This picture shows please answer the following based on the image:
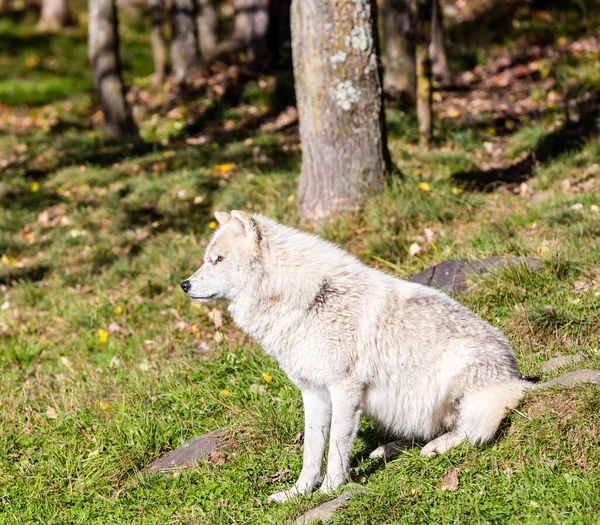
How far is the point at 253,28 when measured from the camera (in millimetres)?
14070

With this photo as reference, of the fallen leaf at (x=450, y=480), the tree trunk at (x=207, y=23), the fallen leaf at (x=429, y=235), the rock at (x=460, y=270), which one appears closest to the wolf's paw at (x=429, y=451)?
the fallen leaf at (x=450, y=480)

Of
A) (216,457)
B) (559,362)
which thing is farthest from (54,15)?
(559,362)

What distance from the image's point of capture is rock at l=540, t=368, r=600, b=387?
411cm

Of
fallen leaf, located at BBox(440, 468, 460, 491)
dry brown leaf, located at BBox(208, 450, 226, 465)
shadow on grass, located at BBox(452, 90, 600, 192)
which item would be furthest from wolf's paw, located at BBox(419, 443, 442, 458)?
shadow on grass, located at BBox(452, 90, 600, 192)

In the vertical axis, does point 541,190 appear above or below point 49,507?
above

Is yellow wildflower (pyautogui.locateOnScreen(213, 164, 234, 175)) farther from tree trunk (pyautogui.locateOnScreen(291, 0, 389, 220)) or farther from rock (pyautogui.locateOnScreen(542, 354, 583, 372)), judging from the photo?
rock (pyautogui.locateOnScreen(542, 354, 583, 372))

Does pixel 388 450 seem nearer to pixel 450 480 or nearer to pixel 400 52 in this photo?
pixel 450 480

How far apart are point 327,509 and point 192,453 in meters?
1.23

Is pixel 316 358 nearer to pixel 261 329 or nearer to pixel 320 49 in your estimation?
pixel 261 329

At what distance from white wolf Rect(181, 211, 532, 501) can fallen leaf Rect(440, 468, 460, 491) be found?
0.21 m

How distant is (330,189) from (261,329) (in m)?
3.17

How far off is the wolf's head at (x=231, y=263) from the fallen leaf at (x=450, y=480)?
62.0 inches

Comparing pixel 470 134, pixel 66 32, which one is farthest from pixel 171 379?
pixel 66 32

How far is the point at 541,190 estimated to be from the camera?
25.4 ft
